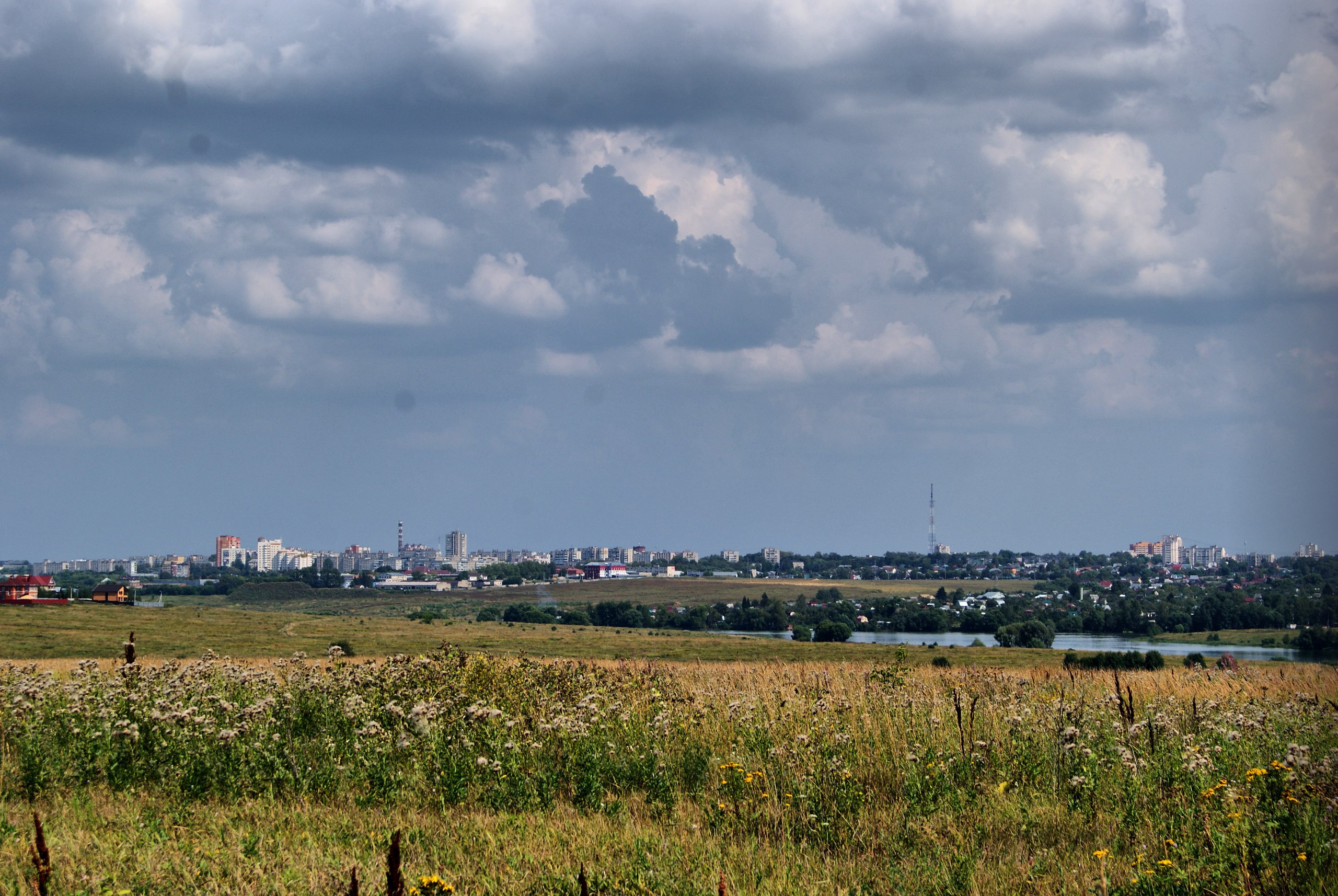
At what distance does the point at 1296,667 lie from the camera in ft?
56.4

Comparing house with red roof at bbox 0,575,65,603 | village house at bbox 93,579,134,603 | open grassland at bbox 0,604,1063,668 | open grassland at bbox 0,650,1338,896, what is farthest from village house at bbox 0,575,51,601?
open grassland at bbox 0,650,1338,896

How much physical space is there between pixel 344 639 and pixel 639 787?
55.5 m

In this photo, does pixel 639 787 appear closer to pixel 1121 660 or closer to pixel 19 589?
pixel 1121 660

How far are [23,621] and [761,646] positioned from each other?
46.7 metres

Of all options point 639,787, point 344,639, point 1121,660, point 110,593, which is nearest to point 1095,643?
point 1121,660

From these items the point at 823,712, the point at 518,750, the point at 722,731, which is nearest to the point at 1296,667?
the point at 823,712

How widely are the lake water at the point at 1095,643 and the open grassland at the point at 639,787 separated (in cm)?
364

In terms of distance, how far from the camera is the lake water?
2975 centimetres

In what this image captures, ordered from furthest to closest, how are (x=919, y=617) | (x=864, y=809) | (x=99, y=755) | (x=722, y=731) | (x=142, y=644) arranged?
(x=919, y=617), (x=142, y=644), (x=722, y=731), (x=99, y=755), (x=864, y=809)

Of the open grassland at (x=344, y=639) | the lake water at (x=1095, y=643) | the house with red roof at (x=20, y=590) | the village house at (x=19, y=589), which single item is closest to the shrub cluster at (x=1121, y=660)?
the open grassland at (x=344, y=639)

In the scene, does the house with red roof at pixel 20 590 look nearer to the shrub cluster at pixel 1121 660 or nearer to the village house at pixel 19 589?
the village house at pixel 19 589

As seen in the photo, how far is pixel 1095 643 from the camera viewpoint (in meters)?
111

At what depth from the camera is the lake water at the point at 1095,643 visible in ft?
97.6

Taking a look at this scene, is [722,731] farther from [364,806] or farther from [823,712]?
[364,806]
